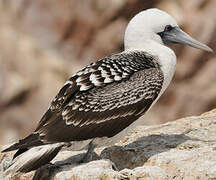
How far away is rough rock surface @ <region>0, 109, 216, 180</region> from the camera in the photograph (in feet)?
23.7

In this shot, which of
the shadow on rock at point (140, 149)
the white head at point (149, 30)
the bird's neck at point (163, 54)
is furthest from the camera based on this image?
the white head at point (149, 30)

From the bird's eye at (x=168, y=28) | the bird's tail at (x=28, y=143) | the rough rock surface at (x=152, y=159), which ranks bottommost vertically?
the rough rock surface at (x=152, y=159)

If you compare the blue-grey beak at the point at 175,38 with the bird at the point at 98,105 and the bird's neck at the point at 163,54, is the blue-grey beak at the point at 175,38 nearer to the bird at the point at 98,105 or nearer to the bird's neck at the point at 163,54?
the bird's neck at the point at 163,54

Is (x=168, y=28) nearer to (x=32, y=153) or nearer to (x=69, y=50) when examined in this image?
(x=32, y=153)

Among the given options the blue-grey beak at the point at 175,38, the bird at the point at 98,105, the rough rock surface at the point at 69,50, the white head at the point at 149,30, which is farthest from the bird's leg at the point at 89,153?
the rough rock surface at the point at 69,50

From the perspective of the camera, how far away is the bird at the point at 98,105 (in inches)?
293

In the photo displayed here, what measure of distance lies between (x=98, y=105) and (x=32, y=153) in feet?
3.21

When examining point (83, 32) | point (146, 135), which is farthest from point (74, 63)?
point (146, 135)

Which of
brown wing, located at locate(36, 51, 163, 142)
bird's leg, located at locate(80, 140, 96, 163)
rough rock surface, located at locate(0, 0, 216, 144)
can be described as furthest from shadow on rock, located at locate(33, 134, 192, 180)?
rough rock surface, located at locate(0, 0, 216, 144)

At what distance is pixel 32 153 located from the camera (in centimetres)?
739

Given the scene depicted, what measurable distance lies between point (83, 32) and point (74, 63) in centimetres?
126

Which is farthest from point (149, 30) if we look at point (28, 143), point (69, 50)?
point (69, 50)

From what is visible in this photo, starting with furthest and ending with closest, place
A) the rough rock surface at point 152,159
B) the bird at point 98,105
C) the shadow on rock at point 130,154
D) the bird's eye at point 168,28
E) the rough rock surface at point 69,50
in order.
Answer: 1. the rough rock surface at point 69,50
2. the bird's eye at point 168,28
3. the shadow on rock at point 130,154
4. the bird at point 98,105
5. the rough rock surface at point 152,159

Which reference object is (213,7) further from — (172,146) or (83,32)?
(172,146)
